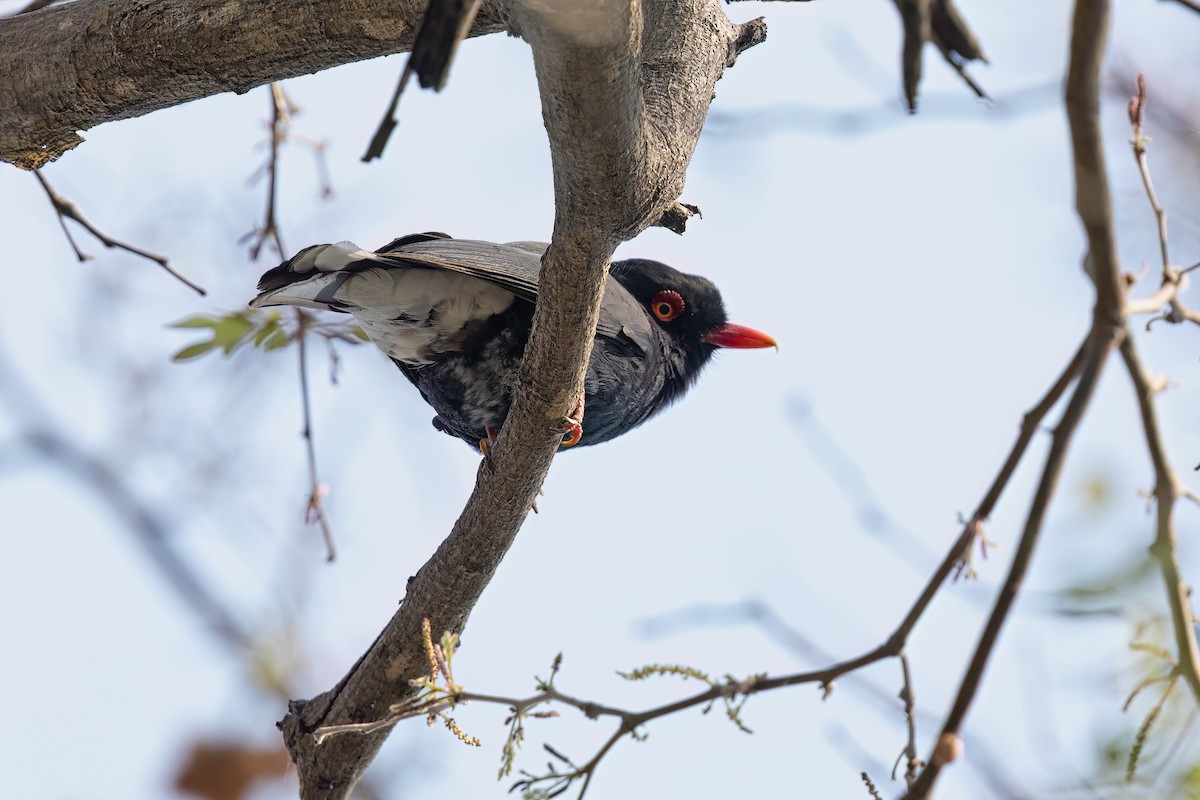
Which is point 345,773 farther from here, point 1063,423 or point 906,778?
point 1063,423

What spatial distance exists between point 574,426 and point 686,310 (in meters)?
1.92

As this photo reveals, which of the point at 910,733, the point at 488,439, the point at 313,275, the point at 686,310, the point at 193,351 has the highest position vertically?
the point at 686,310

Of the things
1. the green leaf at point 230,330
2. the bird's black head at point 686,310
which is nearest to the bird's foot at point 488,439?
the green leaf at point 230,330

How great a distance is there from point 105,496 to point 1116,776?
4404mm

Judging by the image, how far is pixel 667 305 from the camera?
500cm

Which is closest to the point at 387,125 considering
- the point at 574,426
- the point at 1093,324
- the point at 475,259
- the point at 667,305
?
the point at 1093,324

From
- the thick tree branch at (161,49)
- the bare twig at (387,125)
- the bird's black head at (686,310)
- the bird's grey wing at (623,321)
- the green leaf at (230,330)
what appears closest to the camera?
the bare twig at (387,125)

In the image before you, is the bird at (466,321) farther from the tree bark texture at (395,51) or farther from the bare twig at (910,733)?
the bare twig at (910,733)

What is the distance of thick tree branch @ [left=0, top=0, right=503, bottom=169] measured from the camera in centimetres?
300

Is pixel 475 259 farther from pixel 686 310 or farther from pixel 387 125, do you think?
pixel 387 125

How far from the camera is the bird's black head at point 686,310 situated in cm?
494

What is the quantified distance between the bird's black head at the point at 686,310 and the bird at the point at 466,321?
24cm

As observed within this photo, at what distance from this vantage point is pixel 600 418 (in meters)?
4.14

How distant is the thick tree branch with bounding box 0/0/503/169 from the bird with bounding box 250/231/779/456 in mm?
708
